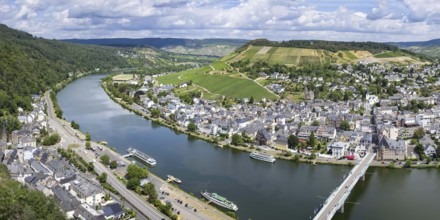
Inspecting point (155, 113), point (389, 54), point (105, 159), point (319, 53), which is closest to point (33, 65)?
point (155, 113)

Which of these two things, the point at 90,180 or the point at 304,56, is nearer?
the point at 90,180

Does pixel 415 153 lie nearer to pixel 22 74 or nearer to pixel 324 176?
pixel 324 176

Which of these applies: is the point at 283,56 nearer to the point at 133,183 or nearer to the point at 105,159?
the point at 105,159

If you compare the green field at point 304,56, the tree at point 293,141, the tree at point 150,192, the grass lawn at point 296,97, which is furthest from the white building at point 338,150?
the green field at point 304,56

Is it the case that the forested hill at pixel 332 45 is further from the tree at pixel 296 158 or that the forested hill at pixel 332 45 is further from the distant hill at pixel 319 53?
the tree at pixel 296 158

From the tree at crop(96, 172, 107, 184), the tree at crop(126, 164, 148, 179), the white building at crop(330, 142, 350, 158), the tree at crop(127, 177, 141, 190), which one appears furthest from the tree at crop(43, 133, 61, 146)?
the white building at crop(330, 142, 350, 158)

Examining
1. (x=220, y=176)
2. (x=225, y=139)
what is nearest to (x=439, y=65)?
(x=225, y=139)

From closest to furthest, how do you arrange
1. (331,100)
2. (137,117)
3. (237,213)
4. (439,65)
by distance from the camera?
(237,213) → (137,117) → (331,100) → (439,65)
